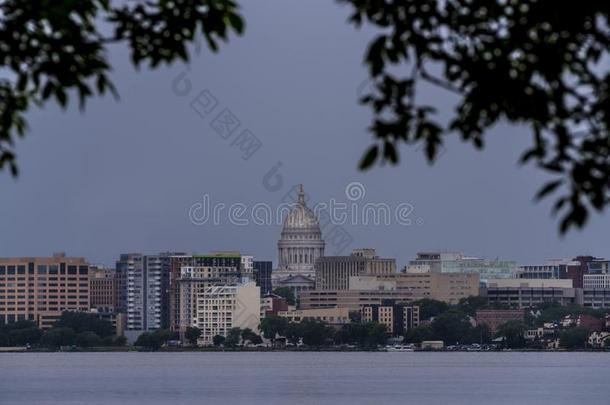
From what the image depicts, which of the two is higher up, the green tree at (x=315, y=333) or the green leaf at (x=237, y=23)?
the green tree at (x=315, y=333)

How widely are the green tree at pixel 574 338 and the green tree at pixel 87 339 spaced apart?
42532 millimetres

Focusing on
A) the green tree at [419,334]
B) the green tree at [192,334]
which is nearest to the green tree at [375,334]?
the green tree at [419,334]

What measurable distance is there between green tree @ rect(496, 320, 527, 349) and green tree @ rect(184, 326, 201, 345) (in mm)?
29400

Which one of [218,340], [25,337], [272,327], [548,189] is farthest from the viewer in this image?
[218,340]

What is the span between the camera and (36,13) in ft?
32.3

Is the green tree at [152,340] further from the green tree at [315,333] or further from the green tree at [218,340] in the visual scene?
the green tree at [315,333]

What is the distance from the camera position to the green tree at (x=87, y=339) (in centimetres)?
18925

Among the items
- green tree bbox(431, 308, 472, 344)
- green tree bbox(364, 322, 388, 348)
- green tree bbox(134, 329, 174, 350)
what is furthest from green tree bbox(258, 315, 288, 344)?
green tree bbox(431, 308, 472, 344)

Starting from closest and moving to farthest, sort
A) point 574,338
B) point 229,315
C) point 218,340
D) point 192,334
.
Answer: point 574,338 → point 218,340 → point 192,334 → point 229,315

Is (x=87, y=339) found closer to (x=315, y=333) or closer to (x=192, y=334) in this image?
(x=192, y=334)

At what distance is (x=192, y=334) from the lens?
195 metres

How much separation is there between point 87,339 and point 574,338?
145 feet
